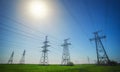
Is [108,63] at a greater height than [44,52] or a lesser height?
lesser

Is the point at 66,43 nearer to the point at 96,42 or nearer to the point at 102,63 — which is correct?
the point at 96,42

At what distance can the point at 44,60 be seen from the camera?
125 feet

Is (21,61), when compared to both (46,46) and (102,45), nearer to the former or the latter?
(46,46)

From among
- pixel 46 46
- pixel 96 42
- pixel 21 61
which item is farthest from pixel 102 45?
pixel 21 61

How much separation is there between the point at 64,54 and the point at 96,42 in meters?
13.1

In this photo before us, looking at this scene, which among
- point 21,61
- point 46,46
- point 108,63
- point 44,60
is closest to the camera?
point 108,63

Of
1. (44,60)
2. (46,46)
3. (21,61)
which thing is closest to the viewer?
(44,60)

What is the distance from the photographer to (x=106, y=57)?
108 feet

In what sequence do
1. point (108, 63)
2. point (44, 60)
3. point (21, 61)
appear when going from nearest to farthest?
point (108, 63)
point (44, 60)
point (21, 61)

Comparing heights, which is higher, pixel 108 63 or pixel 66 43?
pixel 66 43

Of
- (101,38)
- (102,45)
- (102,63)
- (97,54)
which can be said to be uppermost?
(101,38)

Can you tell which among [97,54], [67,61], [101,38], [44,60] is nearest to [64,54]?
[67,61]

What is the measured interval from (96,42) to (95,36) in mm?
2177

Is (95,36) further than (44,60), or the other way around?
(44,60)
